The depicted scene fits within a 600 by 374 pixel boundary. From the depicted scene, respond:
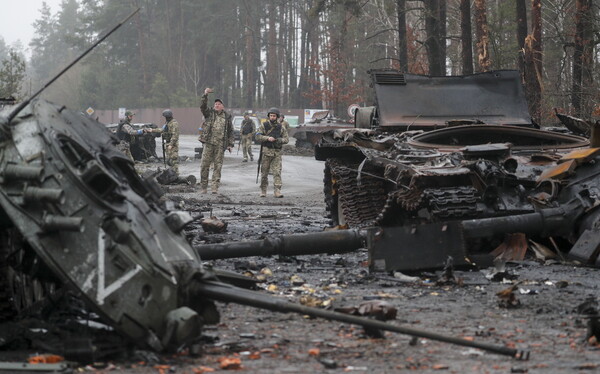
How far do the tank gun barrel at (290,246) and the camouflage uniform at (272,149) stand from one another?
11.6 metres

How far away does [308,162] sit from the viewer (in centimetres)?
3397

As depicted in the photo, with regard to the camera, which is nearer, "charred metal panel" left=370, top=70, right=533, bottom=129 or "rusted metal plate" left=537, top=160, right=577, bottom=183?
"rusted metal plate" left=537, top=160, right=577, bottom=183

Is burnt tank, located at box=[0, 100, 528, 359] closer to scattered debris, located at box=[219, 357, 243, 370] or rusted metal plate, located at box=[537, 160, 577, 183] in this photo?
scattered debris, located at box=[219, 357, 243, 370]

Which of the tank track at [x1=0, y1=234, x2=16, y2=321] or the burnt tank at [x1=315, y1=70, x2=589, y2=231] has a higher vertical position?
the burnt tank at [x1=315, y1=70, x2=589, y2=231]

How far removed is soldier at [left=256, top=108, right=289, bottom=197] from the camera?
69.6 ft

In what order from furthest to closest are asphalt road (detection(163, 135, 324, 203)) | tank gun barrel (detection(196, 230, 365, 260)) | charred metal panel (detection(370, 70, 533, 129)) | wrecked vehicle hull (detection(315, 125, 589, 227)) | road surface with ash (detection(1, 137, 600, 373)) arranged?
asphalt road (detection(163, 135, 324, 203)) → charred metal panel (detection(370, 70, 533, 129)) → wrecked vehicle hull (detection(315, 125, 589, 227)) → tank gun barrel (detection(196, 230, 365, 260)) → road surface with ash (detection(1, 137, 600, 373))

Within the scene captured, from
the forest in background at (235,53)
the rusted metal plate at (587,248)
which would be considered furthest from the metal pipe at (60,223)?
the forest in background at (235,53)

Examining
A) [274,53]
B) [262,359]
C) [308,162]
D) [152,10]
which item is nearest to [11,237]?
[262,359]

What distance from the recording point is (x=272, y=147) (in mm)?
21375

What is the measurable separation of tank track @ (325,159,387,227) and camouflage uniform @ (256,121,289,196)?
656 cm

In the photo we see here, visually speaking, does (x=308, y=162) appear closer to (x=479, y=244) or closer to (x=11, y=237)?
(x=479, y=244)

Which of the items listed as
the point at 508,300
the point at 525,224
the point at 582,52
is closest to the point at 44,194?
the point at 508,300

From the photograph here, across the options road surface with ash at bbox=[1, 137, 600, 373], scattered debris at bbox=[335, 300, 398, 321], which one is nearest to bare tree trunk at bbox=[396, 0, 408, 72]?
road surface with ash at bbox=[1, 137, 600, 373]

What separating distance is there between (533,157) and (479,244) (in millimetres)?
1509
